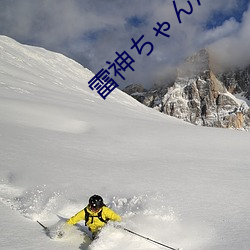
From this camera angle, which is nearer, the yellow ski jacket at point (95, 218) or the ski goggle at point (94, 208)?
the ski goggle at point (94, 208)

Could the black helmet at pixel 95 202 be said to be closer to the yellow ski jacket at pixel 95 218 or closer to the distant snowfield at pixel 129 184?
the yellow ski jacket at pixel 95 218

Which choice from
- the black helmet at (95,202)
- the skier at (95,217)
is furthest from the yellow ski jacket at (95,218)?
the black helmet at (95,202)

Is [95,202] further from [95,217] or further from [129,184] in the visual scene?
[129,184]

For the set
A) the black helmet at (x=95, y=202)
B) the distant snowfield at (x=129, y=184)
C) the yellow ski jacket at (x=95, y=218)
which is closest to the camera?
the distant snowfield at (x=129, y=184)

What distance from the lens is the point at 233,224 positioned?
18.6ft

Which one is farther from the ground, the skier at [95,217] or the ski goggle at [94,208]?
the ski goggle at [94,208]

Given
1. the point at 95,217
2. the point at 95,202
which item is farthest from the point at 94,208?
the point at 95,217

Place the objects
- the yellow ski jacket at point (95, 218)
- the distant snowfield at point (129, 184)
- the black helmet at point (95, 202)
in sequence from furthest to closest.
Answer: the yellow ski jacket at point (95, 218) < the black helmet at point (95, 202) < the distant snowfield at point (129, 184)

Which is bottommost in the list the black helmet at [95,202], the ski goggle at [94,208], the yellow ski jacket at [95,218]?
the yellow ski jacket at [95,218]

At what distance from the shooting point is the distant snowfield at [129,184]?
18.1 ft

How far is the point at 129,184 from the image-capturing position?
8.15 meters

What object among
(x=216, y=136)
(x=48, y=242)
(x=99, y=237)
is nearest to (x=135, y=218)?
(x=99, y=237)

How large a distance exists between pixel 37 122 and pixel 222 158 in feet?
31.2

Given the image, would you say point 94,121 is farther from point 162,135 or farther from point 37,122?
point 162,135
